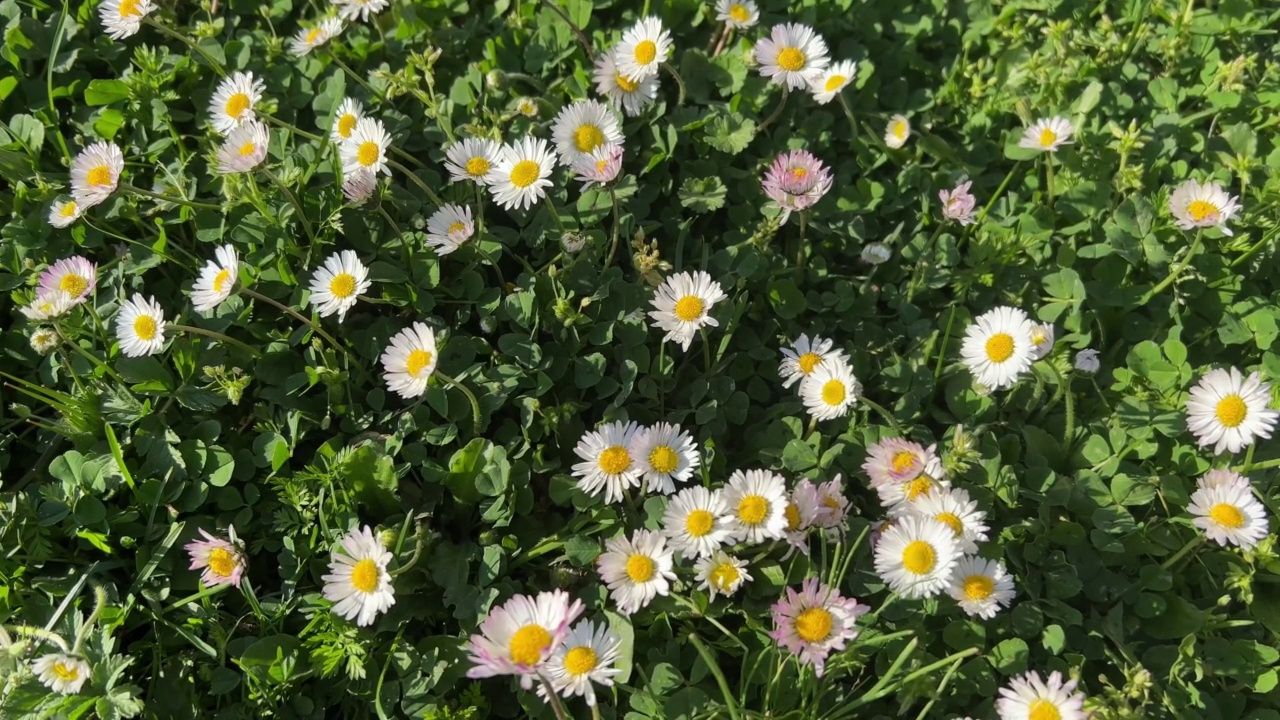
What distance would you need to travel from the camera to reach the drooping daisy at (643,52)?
2799mm

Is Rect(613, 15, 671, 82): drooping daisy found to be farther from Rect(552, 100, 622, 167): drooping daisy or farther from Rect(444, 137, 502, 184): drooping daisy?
Rect(444, 137, 502, 184): drooping daisy

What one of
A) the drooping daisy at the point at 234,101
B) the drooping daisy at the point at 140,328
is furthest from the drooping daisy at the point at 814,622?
the drooping daisy at the point at 234,101

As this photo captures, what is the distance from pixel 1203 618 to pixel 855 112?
6.17 ft

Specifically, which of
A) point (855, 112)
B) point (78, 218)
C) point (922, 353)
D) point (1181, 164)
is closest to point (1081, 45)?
point (1181, 164)

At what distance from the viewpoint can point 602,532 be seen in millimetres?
2301

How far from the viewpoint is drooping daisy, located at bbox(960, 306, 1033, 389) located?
94.7 inches

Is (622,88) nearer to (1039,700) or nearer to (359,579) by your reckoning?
(359,579)

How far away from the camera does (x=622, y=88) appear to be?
2.83 metres

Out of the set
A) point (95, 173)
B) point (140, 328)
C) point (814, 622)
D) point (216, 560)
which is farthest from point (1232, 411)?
point (95, 173)

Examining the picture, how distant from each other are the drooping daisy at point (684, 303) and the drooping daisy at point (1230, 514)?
1.35m

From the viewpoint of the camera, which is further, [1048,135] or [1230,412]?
[1048,135]

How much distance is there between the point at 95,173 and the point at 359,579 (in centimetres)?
150

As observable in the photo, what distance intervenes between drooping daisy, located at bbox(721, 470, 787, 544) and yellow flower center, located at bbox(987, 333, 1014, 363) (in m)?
0.77

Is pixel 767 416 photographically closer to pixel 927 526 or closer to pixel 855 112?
pixel 927 526
